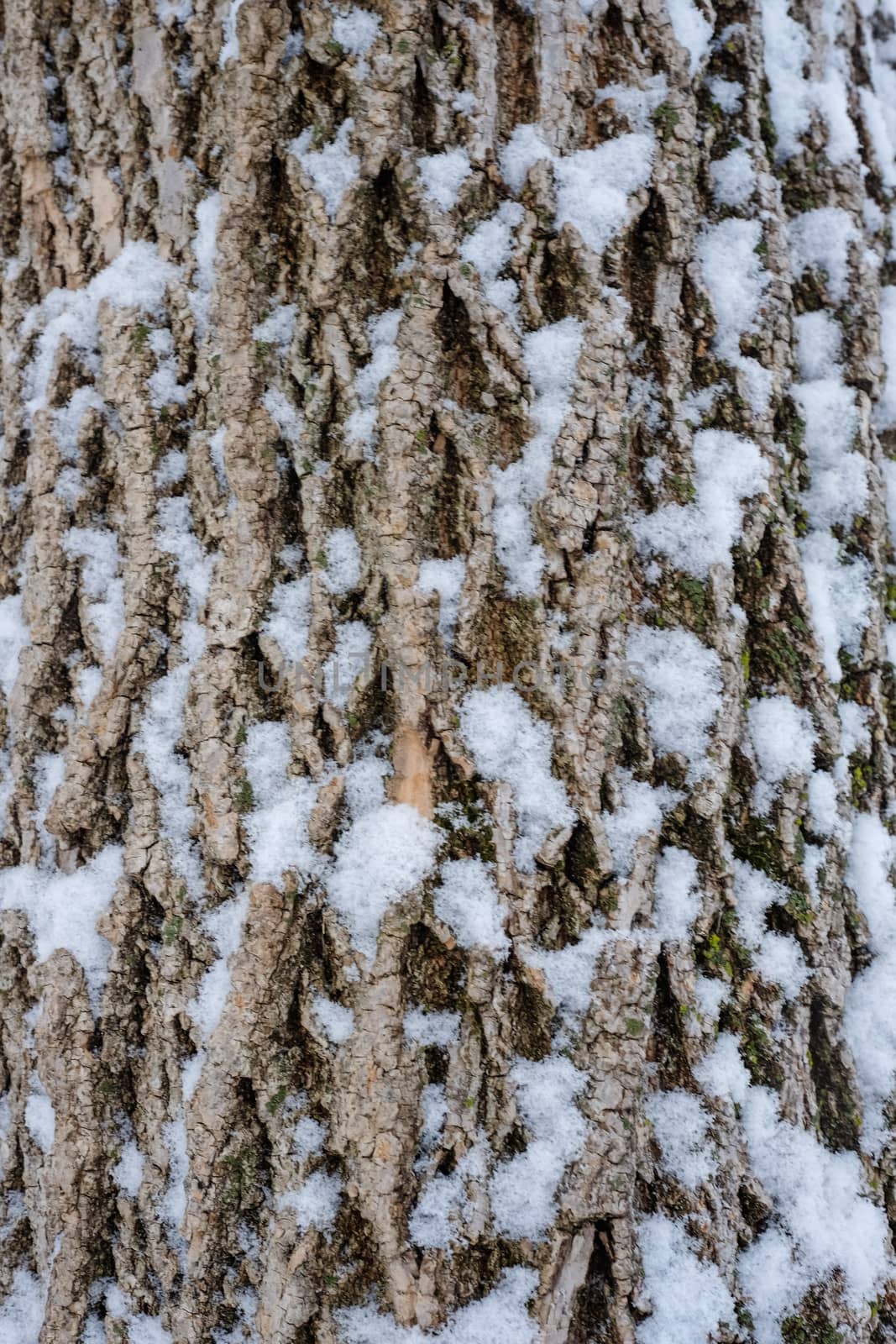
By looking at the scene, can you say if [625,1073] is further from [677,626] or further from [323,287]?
[323,287]

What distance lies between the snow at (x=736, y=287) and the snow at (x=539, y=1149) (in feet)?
3.77

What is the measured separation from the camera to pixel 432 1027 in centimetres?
126

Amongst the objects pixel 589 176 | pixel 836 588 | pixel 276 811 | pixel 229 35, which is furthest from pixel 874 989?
pixel 229 35

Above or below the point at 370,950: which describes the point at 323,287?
above

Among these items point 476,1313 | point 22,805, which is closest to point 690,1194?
point 476,1313

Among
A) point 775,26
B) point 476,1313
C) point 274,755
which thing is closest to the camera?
point 476,1313

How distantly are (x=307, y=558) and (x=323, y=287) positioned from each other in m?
0.44

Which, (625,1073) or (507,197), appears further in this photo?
(507,197)

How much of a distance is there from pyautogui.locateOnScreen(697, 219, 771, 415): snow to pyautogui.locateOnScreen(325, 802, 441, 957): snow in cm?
94

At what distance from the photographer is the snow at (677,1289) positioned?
4.02 feet

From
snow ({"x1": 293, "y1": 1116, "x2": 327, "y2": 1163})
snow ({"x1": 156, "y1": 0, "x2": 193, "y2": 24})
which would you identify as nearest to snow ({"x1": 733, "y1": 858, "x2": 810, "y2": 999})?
snow ({"x1": 293, "y1": 1116, "x2": 327, "y2": 1163})

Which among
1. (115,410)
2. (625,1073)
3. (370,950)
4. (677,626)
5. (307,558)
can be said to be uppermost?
(115,410)

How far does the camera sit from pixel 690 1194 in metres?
1.27

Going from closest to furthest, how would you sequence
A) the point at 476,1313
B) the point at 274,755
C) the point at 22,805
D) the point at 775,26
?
the point at 476,1313 < the point at 274,755 < the point at 22,805 < the point at 775,26
